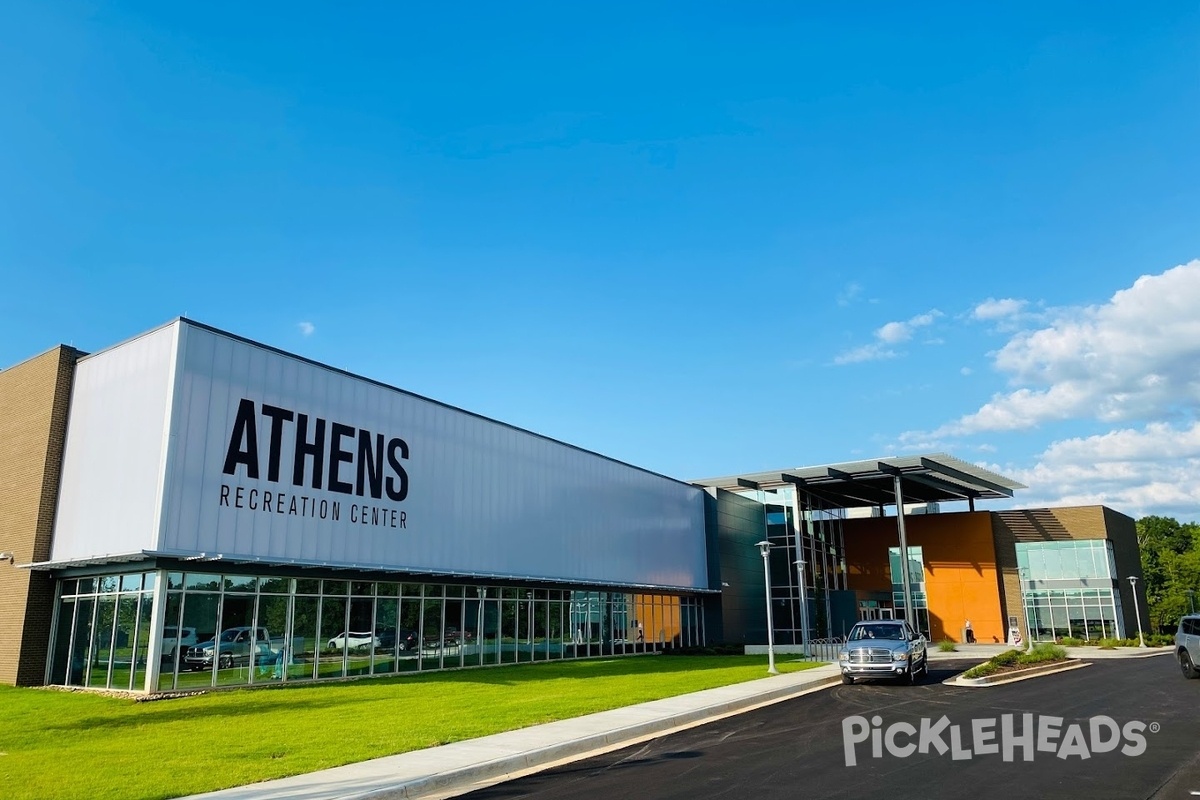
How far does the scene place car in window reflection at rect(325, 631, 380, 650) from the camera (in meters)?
26.2

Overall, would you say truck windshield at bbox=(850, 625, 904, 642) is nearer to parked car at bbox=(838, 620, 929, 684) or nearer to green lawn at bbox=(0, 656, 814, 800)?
parked car at bbox=(838, 620, 929, 684)

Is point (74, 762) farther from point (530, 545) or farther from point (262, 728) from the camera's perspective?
point (530, 545)

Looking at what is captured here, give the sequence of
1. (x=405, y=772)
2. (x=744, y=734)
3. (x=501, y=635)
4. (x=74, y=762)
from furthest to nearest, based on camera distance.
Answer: (x=501, y=635)
(x=744, y=734)
(x=74, y=762)
(x=405, y=772)

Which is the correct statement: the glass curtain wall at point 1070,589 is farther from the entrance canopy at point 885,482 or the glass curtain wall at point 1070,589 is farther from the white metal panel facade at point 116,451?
the white metal panel facade at point 116,451

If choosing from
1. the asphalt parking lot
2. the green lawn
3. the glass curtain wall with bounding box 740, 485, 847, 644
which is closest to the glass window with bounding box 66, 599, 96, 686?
the green lawn

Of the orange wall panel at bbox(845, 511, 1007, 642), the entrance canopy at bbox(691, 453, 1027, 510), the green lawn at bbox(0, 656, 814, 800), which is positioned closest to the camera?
the green lawn at bbox(0, 656, 814, 800)

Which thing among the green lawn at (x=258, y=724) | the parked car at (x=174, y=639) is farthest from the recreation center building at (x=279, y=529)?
the green lawn at (x=258, y=724)

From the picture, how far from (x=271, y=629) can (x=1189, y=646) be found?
27315mm

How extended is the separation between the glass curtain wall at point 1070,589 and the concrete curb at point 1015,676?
27.5 metres

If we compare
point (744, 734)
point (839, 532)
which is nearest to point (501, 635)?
point (744, 734)

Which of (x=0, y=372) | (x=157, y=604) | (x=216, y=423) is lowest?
(x=157, y=604)

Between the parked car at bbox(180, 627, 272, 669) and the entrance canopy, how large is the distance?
34111 millimetres

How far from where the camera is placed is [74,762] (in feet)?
41.6

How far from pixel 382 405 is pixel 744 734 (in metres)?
18.1
